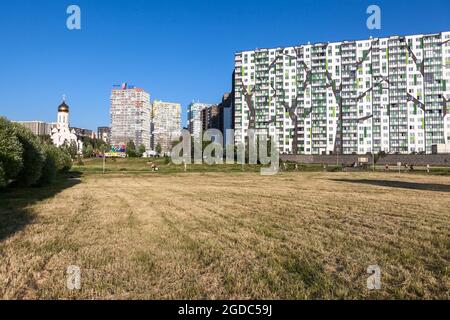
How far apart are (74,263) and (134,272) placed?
1731 mm

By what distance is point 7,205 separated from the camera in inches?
750

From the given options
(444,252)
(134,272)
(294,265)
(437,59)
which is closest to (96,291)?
(134,272)

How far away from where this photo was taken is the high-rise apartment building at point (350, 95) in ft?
414

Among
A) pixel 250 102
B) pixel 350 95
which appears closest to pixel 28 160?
Result: pixel 250 102

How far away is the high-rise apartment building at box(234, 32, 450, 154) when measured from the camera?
414 feet

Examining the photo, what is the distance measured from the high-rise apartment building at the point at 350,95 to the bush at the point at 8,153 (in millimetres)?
125728

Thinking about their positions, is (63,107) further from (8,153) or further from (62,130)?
(8,153)

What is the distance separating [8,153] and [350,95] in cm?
13158

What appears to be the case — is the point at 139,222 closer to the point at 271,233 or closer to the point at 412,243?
the point at 271,233

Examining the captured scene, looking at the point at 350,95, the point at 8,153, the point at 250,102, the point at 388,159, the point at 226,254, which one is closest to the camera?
the point at 226,254

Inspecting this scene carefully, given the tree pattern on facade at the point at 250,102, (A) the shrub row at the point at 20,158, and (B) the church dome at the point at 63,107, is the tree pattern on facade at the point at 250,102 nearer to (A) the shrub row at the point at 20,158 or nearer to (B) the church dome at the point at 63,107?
(B) the church dome at the point at 63,107

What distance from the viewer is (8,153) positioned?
81.3ft

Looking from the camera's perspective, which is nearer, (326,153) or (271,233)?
(271,233)

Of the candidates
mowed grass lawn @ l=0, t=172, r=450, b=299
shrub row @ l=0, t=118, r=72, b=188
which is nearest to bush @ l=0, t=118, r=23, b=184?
shrub row @ l=0, t=118, r=72, b=188
